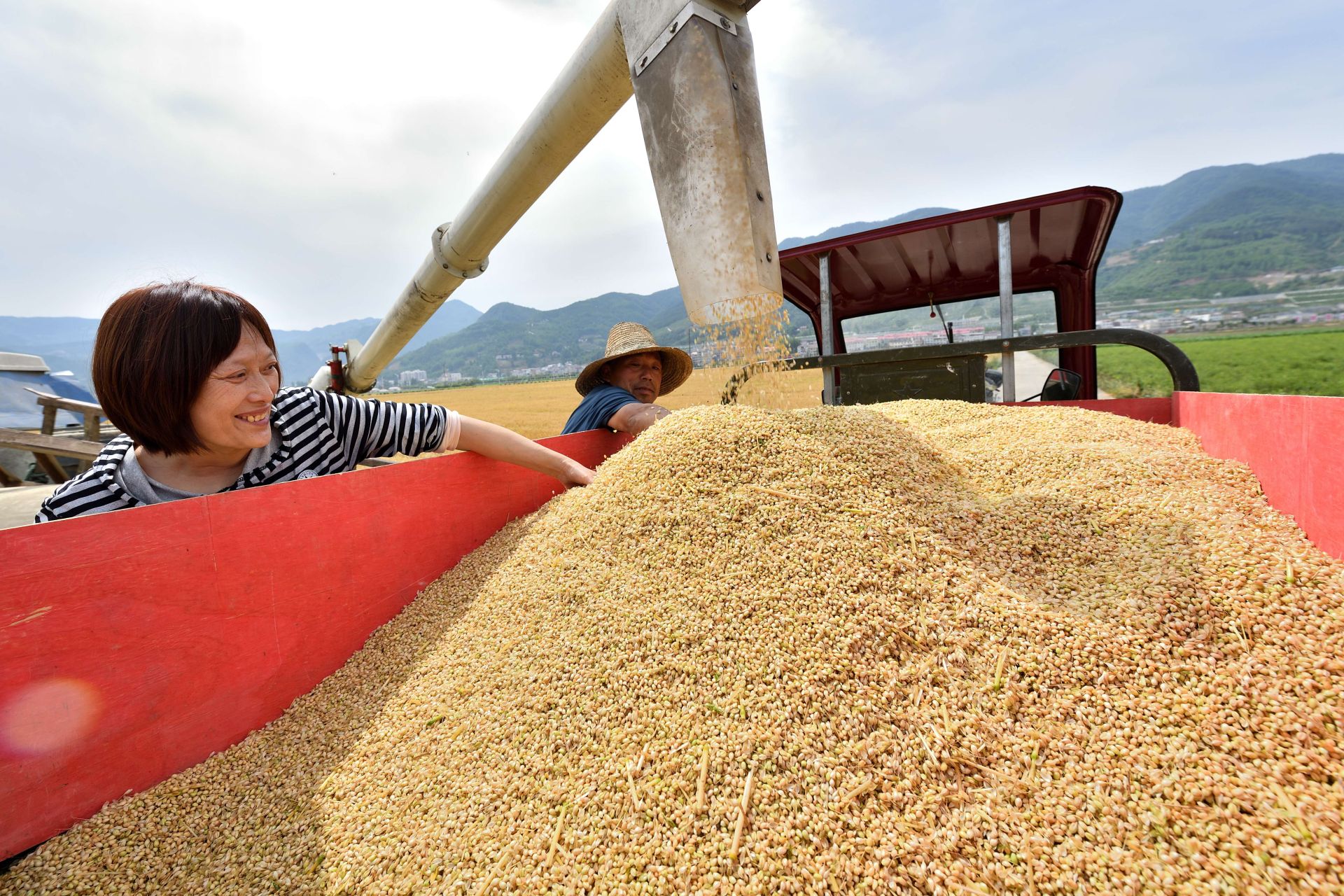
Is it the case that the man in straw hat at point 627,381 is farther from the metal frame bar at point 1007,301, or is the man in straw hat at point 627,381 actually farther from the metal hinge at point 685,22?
the metal frame bar at point 1007,301

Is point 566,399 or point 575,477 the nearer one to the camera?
point 575,477

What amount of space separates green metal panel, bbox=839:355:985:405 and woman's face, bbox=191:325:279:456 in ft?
11.2

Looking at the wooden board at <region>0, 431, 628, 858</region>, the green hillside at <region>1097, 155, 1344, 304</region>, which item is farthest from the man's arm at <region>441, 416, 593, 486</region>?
the green hillside at <region>1097, 155, 1344, 304</region>

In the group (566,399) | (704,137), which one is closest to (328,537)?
(704,137)

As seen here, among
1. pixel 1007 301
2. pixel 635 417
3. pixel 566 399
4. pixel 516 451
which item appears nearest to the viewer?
pixel 516 451

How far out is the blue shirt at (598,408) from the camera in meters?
3.07

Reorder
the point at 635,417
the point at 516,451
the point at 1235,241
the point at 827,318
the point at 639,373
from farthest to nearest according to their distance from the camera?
the point at 1235,241
the point at 827,318
the point at 639,373
the point at 635,417
the point at 516,451

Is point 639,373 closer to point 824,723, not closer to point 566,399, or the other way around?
point 824,723

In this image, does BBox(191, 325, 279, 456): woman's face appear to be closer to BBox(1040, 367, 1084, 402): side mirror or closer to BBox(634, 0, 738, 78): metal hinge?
BBox(634, 0, 738, 78): metal hinge

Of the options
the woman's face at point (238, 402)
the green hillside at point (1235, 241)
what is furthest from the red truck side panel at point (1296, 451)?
the green hillside at point (1235, 241)

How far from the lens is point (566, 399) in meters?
21.3

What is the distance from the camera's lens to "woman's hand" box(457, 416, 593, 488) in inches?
84.6

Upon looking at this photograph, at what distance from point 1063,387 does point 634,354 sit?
10.9 feet

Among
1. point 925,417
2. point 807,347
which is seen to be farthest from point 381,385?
point 925,417
